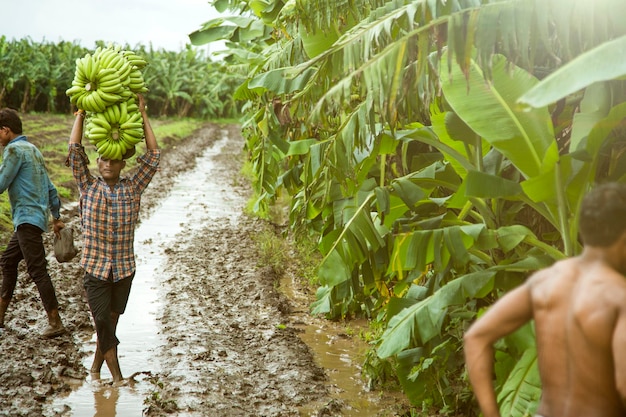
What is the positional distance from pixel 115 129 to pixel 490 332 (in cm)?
372

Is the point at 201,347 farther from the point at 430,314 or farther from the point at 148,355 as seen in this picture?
the point at 430,314

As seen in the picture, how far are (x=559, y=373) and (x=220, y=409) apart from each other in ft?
11.4

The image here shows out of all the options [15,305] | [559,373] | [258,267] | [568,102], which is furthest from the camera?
[258,267]

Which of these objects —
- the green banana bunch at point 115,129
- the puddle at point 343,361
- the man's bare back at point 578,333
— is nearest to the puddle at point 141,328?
the puddle at point 343,361

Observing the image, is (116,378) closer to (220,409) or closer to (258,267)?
(220,409)

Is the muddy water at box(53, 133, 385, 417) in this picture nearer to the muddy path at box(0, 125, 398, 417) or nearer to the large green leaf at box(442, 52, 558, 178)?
the muddy path at box(0, 125, 398, 417)

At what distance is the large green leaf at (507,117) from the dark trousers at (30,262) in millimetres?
4103

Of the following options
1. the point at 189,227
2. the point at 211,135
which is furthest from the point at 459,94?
the point at 211,135

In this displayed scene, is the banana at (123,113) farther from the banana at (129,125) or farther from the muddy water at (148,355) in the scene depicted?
the muddy water at (148,355)

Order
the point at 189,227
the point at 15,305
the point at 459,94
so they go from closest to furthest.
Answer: the point at 459,94, the point at 15,305, the point at 189,227

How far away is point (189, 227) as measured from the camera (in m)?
13.4

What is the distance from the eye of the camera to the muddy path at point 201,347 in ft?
18.6

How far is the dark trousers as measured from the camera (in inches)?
270

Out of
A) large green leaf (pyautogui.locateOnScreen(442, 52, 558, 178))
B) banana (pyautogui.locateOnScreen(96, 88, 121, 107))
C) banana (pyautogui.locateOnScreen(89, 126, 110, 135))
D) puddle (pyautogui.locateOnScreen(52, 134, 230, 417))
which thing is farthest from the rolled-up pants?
large green leaf (pyautogui.locateOnScreen(442, 52, 558, 178))
